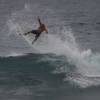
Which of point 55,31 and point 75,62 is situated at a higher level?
point 75,62

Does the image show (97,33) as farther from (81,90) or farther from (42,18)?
(81,90)

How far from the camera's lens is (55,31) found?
249 ft

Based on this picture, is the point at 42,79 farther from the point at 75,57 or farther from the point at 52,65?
the point at 75,57

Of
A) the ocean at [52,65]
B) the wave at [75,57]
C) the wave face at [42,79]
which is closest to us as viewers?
the wave face at [42,79]

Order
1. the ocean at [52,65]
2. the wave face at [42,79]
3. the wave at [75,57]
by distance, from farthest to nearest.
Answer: the wave at [75,57] < the ocean at [52,65] < the wave face at [42,79]

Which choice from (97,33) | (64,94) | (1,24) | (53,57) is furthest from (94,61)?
(1,24)

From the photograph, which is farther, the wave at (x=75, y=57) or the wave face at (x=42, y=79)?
the wave at (x=75, y=57)

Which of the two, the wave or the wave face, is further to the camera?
the wave

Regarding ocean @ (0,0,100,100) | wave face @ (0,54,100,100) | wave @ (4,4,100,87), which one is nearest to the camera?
wave face @ (0,54,100,100)

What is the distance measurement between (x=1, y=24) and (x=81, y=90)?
45144 mm

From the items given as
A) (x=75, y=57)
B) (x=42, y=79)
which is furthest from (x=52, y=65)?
(x=42, y=79)

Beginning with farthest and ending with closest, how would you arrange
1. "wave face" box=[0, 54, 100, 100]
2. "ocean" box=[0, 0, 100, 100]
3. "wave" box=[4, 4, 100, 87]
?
"wave" box=[4, 4, 100, 87]
"ocean" box=[0, 0, 100, 100]
"wave face" box=[0, 54, 100, 100]

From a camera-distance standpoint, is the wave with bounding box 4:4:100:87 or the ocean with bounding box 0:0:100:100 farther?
the wave with bounding box 4:4:100:87

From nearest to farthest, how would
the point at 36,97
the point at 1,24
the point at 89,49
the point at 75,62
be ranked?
the point at 36,97, the point at 75,62, the point at 89,49, the point at 1,24
